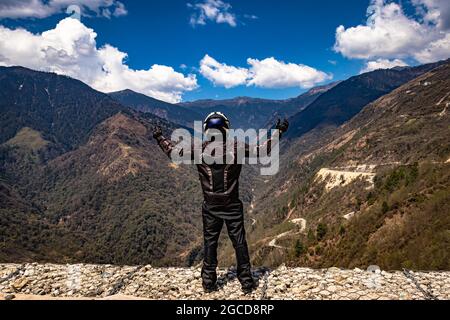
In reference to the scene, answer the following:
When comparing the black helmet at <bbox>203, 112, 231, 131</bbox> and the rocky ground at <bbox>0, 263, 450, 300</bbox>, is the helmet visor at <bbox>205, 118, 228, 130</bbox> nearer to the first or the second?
the black helmet at <bbox>203, 112, 231, 131</bbox>

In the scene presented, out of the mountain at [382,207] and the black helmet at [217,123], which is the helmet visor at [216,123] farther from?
the mountain at [382,207]

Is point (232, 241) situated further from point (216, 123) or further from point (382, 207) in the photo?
point (382, 207)

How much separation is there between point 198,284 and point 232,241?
1463 mm

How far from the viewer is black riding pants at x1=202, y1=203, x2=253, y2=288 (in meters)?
8.07

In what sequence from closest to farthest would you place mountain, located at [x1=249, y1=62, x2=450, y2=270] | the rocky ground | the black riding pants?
the rocky ground
the black riding pants
mountain, located at [x1=249, y1=62, x2=450, y2=270]

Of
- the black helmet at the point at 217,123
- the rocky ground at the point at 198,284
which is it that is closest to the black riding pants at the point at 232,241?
the rocky ground at the point at 198,284

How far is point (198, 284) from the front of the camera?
871 cm

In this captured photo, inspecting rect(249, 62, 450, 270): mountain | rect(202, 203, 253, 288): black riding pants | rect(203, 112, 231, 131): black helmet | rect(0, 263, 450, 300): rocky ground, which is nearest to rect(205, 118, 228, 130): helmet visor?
rect(203, 112, 231, 131): black helmet

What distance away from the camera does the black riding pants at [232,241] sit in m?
8.07

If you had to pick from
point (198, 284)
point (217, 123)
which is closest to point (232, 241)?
point (198, 284)

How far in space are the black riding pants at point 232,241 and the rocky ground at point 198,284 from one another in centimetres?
34

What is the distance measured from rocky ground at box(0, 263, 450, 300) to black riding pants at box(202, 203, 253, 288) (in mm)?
343
